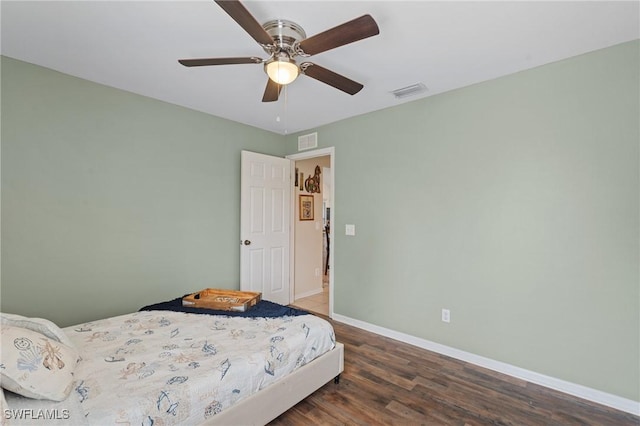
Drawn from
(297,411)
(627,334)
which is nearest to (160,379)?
(297,411)

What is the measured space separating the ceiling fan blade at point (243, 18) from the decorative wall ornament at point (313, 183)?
3.12 m

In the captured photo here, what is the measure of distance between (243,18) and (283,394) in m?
2.09

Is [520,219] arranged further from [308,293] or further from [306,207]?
[308,293]

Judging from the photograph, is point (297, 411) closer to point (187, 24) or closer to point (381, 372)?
point (381, 372)

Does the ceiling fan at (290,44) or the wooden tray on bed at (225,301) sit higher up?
the ceiling fan at (290,44)

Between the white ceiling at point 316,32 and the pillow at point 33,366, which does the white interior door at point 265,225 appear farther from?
the pillow at point 33,366

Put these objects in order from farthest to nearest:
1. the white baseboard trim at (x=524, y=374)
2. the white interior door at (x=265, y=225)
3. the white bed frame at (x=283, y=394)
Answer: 1. the white interior door at (x=265, y=225)
2. the white baseboard trim at (x=524, y=374)
3. the white bed frame at (x=283, y=394)

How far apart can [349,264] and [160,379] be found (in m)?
2.46

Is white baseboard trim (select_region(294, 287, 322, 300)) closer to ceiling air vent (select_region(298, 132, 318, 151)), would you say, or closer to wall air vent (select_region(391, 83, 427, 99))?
ceiling air vent (select_region(298, 132, 318, 151))

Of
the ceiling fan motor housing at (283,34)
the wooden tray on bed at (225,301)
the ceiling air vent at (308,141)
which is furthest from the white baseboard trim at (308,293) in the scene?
the ceiling fan motor housing at (283,34)

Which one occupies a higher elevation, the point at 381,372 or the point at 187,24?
the point at 187,24

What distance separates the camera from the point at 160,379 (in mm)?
1462

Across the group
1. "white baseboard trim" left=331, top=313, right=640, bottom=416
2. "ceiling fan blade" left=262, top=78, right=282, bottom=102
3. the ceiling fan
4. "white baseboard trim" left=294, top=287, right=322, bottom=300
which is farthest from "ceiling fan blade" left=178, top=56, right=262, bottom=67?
"white baseboard trim" left=294, top=287, right=322, bottom=300

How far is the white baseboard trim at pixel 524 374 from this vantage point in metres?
2.06
